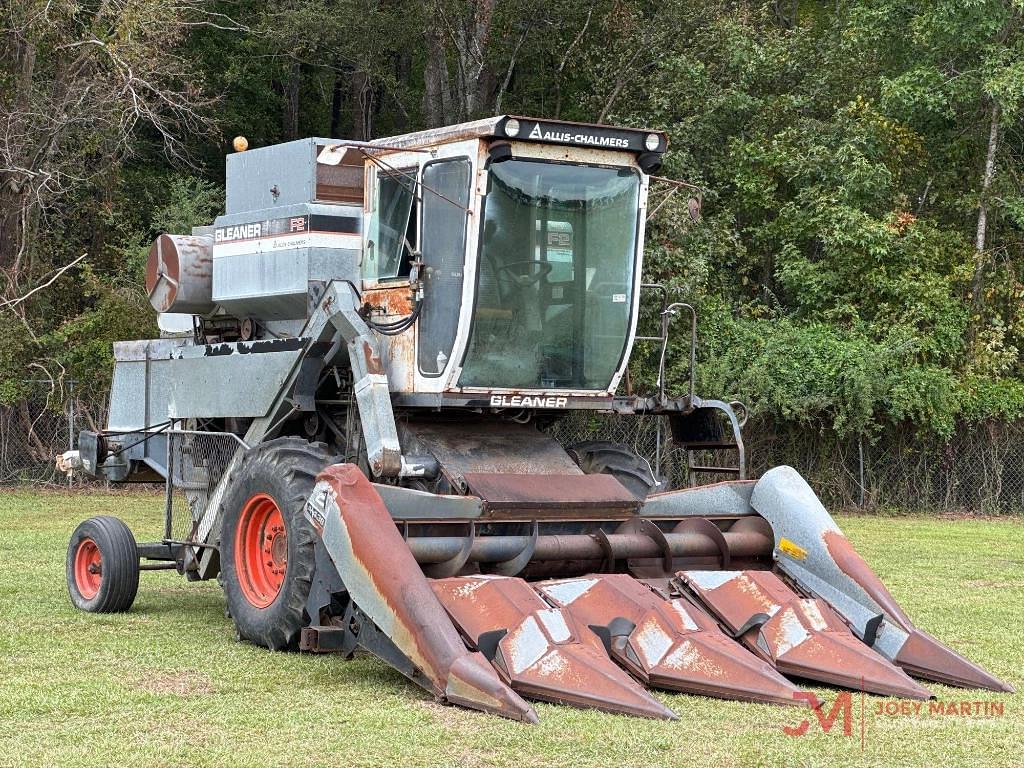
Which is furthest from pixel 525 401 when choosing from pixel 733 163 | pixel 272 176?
pixel 733 163

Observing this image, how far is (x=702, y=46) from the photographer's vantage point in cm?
2755

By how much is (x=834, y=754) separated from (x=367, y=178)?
17.0 ft

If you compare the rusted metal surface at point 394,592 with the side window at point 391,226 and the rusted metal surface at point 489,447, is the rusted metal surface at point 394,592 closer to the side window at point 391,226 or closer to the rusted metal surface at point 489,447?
the rusted metal surface at point 489,447

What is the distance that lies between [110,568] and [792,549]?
15.4ft

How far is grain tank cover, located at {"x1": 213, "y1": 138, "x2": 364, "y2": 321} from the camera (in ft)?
32.2

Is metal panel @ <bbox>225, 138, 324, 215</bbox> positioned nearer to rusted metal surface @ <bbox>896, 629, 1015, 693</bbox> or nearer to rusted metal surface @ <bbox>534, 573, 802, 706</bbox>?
rusted metal surface @ <bbox>534, 573, 802, 706</bbox>

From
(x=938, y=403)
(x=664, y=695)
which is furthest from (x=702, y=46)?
(x=664, y=695)

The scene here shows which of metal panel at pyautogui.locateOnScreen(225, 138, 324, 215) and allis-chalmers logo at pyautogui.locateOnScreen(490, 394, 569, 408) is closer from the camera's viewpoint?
allis-chalmers logo at pyautogui.locateOnScreen(490, 394, 569, 408)

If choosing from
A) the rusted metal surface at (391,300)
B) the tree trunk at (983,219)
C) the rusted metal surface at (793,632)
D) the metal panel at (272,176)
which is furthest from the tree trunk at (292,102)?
the rusted metal surface at (793,632)

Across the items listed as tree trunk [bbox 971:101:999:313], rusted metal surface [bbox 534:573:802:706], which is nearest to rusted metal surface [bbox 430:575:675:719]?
rusted metal surface [bbox 534:573:802:706]

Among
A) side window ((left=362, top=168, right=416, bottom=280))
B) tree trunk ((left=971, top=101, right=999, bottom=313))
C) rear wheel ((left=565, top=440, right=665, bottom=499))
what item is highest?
tree trunk ((left=971, top=101, right=999, bottom=313))

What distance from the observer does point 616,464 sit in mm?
10500

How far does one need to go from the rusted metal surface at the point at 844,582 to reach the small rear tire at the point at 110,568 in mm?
4361

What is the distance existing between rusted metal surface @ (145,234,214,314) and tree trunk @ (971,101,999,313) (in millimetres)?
17343
